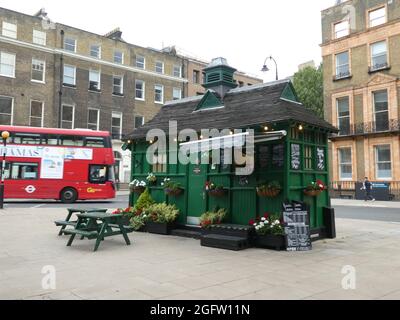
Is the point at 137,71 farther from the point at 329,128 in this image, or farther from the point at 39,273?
the point at 39,273

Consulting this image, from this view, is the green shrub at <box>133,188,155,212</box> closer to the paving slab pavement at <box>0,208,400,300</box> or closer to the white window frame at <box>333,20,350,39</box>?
the paving slab pavement at <box>0,208,400,300</box>

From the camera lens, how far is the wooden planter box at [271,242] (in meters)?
7.93

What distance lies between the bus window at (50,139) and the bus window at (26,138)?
1.02 ft

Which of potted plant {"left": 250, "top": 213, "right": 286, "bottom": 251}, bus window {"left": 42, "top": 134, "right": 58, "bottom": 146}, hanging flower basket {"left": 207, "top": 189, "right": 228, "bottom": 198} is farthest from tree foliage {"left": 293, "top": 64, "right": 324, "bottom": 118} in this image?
potted plant {"left": 250, "top": 213, "right": 286, "bottom": 251}

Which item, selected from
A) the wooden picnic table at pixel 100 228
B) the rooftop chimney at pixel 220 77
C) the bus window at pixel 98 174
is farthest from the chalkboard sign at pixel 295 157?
the bus window at pixel 98 174

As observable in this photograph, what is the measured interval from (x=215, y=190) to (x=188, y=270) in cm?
334

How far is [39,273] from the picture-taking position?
5.86m

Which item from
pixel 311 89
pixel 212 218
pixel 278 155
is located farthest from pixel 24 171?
pixel 311 89

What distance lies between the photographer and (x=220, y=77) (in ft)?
35.3

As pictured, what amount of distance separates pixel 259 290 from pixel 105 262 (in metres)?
2.99

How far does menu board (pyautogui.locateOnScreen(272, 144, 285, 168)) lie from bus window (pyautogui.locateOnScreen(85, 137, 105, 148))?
15690 mm

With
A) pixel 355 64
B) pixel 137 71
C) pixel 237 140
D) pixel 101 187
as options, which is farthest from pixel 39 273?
pixel 137 71

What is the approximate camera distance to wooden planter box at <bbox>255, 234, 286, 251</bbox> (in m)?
7.93

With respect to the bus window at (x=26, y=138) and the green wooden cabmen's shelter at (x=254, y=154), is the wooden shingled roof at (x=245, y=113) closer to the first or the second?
the green wooden cabmen's shelter at (x=254, y=154)
